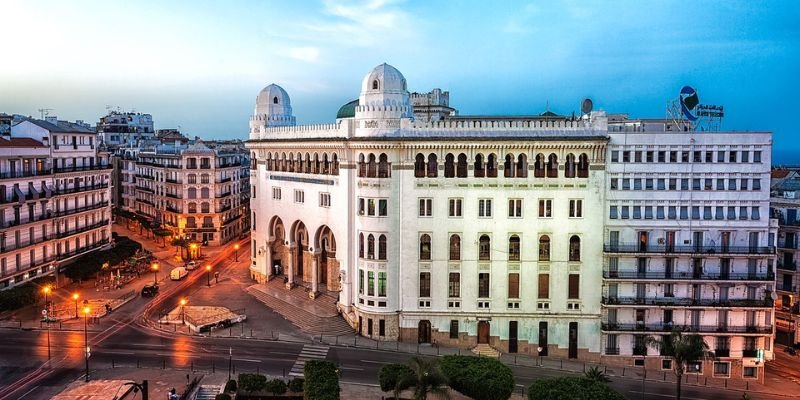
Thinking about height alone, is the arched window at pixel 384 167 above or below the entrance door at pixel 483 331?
above

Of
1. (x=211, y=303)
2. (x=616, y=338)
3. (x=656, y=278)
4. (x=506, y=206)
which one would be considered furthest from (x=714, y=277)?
(x=211, y=303)

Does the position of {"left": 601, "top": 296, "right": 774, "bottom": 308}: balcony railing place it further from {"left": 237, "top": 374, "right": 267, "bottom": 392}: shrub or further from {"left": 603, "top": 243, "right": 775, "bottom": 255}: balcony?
{"left": 237, "top": 374, "right": 267, "bottom": 392}: shrub

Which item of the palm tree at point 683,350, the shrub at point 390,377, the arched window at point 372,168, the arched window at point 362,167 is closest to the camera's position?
the shrub at point 390,377

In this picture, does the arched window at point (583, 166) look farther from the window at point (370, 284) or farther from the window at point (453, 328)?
the window at point (370, 284)

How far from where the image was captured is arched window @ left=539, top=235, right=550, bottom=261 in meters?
67.5

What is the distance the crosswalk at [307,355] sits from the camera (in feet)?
201

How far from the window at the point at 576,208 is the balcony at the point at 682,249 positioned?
4.41m

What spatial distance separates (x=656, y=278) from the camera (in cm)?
6656

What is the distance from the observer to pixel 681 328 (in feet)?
218

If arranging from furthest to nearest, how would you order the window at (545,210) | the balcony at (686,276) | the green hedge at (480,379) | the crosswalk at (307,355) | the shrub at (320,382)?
1. the window at (545,210)
2. the balcony at (686,276)
3. the crosswalk at (307,355)
4. the green hedge at (480,379)
5. the shrub at (320,382)

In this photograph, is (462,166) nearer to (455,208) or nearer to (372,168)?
(455,208)

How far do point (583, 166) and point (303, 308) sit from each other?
1478 inches

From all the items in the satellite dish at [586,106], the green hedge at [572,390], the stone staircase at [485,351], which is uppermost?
the satellite dish at [586,106]

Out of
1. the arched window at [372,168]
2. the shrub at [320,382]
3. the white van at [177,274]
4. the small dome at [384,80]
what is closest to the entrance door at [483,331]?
the arched window at [372,168]
